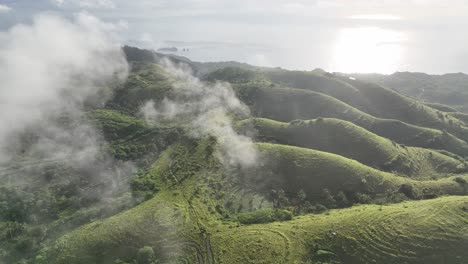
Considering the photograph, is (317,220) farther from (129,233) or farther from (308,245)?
(129,233)

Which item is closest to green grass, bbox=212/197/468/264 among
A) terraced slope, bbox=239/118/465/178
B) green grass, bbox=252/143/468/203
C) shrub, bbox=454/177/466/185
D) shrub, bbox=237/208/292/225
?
shrub, bbox=237/208/292/225

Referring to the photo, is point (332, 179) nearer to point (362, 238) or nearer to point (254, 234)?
point (362, 238)

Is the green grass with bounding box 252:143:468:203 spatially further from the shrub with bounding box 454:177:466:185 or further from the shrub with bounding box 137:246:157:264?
the shrub with bounding box 137:246:157:264

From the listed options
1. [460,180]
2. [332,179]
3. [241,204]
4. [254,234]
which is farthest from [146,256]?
[460,180]

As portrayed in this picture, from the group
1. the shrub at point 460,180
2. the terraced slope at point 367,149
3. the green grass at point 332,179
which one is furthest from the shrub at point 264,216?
the shrub at point 460,180

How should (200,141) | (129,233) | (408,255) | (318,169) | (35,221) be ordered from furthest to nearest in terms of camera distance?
(200,141) < (318,169) < (35,221) < (129,233) < (408,255)

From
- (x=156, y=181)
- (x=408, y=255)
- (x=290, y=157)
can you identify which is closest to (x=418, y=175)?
(x=290, y=157)
